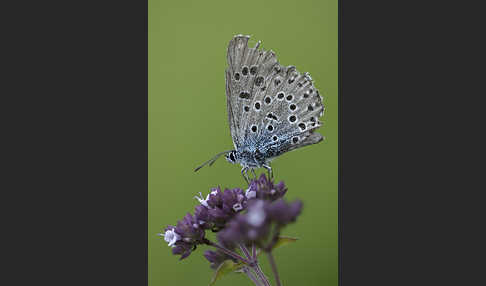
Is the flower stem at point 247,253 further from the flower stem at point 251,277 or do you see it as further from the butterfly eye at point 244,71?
the butterfly eye at point 244,71

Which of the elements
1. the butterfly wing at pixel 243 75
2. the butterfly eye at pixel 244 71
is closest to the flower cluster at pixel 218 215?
the butterfly wing at pixel 243 75

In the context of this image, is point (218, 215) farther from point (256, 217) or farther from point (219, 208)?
point (256, 217)

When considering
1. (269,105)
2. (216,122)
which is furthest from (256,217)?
(216,122)

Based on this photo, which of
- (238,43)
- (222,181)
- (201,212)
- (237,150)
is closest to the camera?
(201,212)

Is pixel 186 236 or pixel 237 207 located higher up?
pixel 237 207

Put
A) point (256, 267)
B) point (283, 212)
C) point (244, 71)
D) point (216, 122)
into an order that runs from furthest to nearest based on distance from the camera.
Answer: point (216, 122)
point (244, 71)
point (256, 267)
point (283, 212)
